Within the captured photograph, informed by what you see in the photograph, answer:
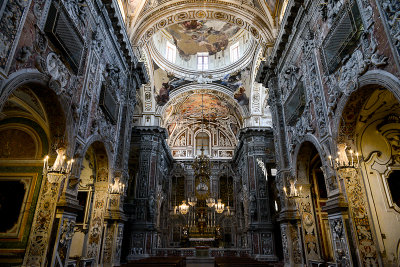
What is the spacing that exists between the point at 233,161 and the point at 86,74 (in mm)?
19298

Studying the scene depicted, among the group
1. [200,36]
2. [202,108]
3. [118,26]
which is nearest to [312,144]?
[118,26]

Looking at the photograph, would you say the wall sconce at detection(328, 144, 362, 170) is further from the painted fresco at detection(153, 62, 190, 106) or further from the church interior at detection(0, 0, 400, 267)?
the painted fresco at detection(153, 62, 190, 106)

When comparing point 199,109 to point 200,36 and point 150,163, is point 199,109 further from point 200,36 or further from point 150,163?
point 150,163

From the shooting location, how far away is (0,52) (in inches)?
172

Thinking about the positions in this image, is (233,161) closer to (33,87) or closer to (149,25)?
(149,25)

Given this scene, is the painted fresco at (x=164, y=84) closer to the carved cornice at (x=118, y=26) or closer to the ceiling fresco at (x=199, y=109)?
the ceiling fresco at (x=199, y=109)

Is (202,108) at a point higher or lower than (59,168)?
higher

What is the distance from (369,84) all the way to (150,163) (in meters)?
14.5

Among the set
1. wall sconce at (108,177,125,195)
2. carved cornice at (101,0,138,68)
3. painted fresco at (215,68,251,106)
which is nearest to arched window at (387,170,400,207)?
wall sconce at (108,177,125,195)

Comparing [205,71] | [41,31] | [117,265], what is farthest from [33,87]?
[205,71]

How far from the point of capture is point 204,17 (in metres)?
13.6

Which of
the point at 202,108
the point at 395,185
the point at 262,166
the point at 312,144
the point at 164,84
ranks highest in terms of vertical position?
the point at 202,108

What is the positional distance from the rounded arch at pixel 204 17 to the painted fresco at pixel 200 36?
4.62 m

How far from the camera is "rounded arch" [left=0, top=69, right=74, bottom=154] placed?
5254mm
